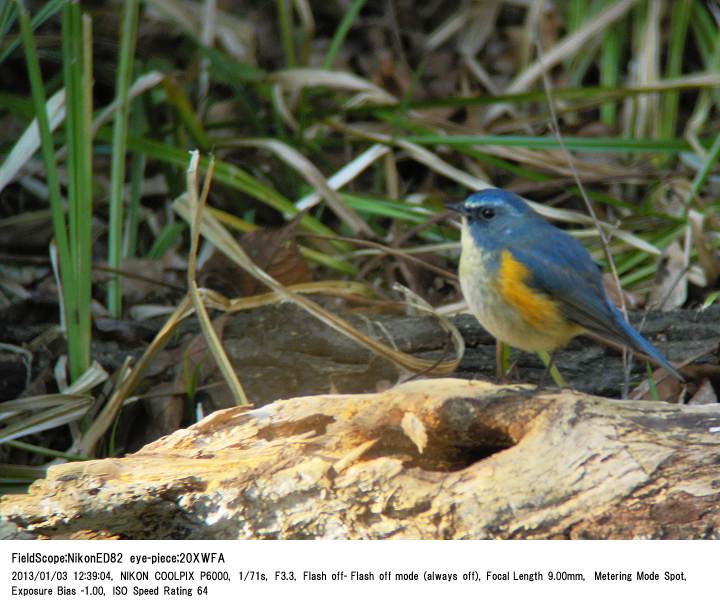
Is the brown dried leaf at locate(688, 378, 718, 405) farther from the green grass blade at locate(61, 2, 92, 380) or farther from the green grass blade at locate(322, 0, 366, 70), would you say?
the green grass blade at locate(322, 0, 366, 70)

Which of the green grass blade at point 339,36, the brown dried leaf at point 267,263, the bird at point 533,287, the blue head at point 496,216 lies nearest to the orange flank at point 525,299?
the bird at point 533,287

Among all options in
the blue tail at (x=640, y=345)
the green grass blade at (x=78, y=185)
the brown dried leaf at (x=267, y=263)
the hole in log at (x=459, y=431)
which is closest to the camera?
the hole in log at (x=459, y=431)

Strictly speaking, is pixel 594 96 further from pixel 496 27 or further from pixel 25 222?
pixel 25 222

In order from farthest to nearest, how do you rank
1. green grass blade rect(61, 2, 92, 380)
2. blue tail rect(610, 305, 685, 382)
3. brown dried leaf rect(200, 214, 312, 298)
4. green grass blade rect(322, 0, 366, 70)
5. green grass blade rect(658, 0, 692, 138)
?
green grass blade rect(658, 0, 692, 138), green grass blade rect(322, 0, 366, 70), brown dried leaf rect(200, 214, 312, 298), green grass blade rect(61, 2, 92, 380), blue tail rect(610, 305, 685, 382)

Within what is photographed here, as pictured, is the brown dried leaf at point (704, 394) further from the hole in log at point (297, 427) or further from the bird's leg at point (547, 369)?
the hole in log at point (297, 427)

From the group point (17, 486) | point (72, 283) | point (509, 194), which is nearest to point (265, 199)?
point (72, 283)

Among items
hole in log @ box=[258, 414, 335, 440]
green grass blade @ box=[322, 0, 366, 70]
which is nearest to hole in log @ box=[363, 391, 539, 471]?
hole in log @ box=[258, 414, 335, 440]
